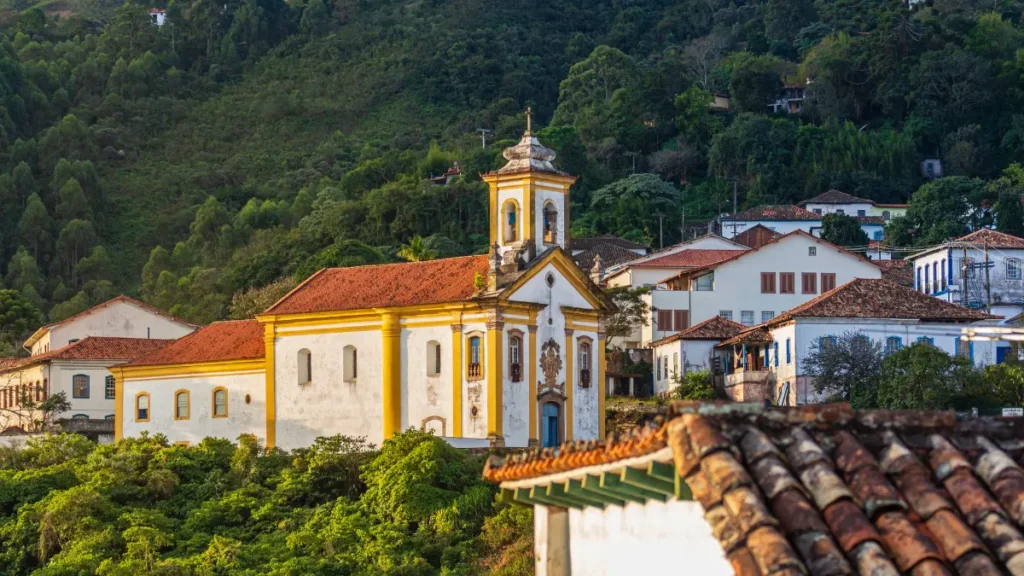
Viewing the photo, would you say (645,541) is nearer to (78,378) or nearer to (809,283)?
(78,378)

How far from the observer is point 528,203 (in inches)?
2256

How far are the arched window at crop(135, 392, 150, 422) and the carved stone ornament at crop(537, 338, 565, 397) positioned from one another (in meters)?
13.9

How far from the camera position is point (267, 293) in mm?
Result: 81812

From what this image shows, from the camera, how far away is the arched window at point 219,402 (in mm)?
60156

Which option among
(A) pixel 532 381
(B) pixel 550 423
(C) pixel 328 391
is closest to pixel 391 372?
(C) pixel 328 391

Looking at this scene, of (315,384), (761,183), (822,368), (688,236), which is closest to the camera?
(315,384)

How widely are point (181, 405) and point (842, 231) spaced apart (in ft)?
156

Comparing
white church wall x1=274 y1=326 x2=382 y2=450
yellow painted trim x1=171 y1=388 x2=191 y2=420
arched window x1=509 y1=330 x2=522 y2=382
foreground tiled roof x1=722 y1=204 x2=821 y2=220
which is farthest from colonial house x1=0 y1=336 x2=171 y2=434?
foreground tiled roof x1=722 y1=204 x2=821 y2=220

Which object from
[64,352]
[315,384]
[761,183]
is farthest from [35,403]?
[761,183]

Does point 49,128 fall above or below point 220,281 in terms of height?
above

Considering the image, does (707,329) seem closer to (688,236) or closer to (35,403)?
(35,403)

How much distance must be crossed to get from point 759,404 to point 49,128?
151834mm

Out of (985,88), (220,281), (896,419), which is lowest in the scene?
(896,419)

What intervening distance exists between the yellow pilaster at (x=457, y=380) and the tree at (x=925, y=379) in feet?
41.9
